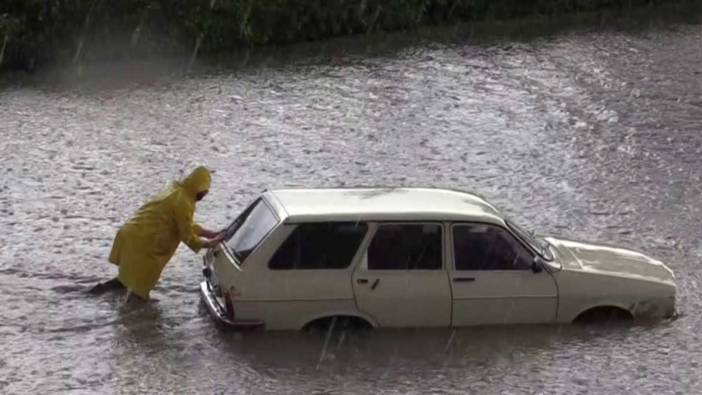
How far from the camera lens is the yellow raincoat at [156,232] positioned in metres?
12.9

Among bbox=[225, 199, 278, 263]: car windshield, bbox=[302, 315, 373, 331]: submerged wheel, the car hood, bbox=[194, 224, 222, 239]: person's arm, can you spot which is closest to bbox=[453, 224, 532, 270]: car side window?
the car hood

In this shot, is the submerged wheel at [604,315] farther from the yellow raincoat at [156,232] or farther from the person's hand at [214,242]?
the yellow raincoat at [156,232]

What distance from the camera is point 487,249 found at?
12.2m

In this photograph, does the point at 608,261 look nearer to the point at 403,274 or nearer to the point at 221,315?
the point at 403,274

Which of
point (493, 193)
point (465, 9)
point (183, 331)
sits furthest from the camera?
point (465, 9)

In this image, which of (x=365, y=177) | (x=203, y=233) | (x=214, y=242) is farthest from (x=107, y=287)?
(x=365, y=177)

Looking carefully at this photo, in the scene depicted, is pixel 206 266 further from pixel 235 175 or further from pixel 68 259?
pixel 235 175

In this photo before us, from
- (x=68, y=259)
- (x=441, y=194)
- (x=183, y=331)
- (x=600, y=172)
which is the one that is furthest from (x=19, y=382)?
(x=600, y=172)

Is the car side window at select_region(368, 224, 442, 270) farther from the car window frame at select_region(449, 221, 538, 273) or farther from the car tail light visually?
the car tail light

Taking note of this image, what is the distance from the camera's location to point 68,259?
14.6 m

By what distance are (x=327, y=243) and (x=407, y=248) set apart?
29.6 inches

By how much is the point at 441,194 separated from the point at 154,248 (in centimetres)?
292

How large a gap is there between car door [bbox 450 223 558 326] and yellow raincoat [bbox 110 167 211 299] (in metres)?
2.66

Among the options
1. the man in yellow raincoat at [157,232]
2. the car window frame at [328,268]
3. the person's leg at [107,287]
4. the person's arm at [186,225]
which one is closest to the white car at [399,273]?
the car window frame at [328,268]
